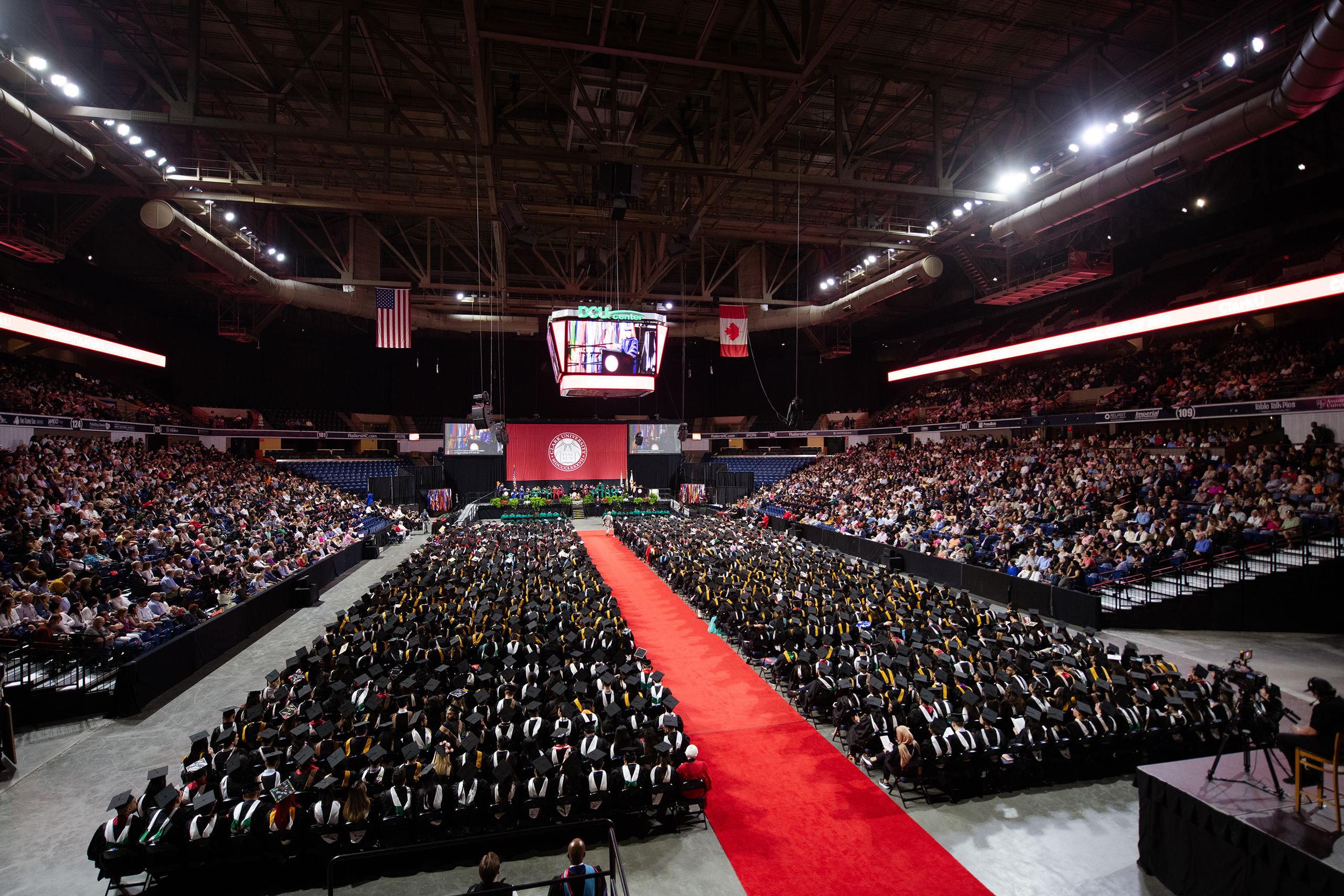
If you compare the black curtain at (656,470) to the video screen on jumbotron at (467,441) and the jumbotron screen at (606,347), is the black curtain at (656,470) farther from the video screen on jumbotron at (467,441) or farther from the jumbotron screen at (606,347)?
the jumbotron screen at (606,347)

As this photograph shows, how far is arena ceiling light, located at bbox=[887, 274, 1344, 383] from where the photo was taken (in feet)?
49.4

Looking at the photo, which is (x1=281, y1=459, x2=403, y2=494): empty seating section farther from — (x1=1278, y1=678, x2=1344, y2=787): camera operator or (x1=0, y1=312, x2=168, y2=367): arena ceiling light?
(x1=1278, y1=678, x2=1344, y2=787): camera operator

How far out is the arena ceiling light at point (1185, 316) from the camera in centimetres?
1506

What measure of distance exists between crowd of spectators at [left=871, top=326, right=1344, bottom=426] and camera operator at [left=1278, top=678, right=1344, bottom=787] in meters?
15.1

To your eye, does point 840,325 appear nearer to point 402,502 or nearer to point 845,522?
point 845,522

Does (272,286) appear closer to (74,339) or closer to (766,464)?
(74,339)

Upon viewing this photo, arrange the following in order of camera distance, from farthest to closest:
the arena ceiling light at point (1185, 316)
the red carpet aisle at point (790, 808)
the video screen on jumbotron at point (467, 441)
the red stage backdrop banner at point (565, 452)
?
the red stage backdrop banner at point (565, 452) < the video screen on jumbotron at point (467, 441) < the arena ceiling light at point (1185, 316) < the red carpet aisle at point (790, 808)

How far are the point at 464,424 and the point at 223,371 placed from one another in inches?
471

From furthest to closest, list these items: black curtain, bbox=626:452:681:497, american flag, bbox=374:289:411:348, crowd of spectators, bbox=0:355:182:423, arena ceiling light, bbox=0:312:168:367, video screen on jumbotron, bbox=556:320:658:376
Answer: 1. black curtain, bbox=626:452:681:497
2. american flag, bbox=374:289:411:348
3. crowd of spectators, bbox=0:355:182:423
4. video screen on jumbotron, bbox=556:320:658:376
5. arena ceiling light, bbox=0:312:168:367

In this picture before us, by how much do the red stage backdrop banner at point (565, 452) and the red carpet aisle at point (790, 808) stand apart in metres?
27.7

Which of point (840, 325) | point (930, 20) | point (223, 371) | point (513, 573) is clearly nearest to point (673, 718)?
point (513, 573)

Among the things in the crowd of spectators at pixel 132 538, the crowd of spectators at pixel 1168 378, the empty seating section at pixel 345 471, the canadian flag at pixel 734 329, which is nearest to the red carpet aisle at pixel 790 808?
the crowd of spectators at pixel 132 538

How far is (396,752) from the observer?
692 centimetres

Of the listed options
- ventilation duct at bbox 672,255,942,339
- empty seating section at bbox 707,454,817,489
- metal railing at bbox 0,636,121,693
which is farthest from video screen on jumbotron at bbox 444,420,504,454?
metal railing at bbox 0,636,121,693
